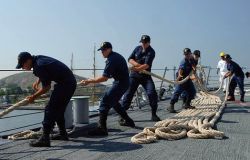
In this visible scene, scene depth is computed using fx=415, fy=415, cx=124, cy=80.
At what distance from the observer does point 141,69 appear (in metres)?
7.31

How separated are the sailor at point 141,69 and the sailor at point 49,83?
2.08 m

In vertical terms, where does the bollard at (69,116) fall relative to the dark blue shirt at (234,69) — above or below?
below

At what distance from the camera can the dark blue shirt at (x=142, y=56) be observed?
24.5 feet

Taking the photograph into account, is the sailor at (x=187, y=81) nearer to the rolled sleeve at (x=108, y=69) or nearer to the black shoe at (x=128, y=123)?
the black shoe at (x=128, y=123)

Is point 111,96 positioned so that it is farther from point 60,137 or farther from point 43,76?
point 43,76

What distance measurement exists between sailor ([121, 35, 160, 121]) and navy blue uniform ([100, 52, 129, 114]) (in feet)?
3.37

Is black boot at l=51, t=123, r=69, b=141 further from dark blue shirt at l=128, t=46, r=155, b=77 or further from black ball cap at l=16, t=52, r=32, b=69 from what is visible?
dark blue shirt at l=128, t=46, r=155, b=77

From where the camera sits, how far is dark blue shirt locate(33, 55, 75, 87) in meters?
5.22

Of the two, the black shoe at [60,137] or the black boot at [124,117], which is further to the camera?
the black boot at [124,117]

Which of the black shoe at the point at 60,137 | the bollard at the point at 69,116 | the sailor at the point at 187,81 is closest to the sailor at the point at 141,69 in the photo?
the bollard at the point at 69,116

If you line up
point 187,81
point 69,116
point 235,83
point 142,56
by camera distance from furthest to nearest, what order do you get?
point 235,83
point 187,81
point 142,56
point 69,116

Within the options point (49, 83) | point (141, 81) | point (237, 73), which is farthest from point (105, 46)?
point (237, 73)

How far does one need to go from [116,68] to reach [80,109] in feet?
4.59

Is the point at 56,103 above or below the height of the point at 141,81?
below
